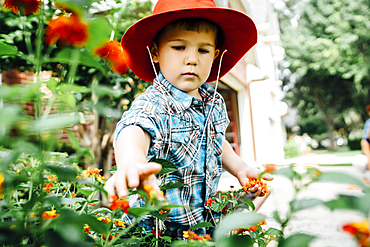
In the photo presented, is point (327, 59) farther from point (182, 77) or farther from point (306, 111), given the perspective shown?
point (182, 77)

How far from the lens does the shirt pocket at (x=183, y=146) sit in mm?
1133

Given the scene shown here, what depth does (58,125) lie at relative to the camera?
50 cm

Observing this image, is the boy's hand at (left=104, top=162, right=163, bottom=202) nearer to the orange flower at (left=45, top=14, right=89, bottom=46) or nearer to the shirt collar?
the orange flower at (left=45, top=14, right=89, bottom=46)

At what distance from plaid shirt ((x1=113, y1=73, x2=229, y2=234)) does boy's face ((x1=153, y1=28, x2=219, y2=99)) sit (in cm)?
5

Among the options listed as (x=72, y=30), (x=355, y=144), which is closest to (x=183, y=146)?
(x=72, y=30)

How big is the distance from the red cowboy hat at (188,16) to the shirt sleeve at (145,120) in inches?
14.0

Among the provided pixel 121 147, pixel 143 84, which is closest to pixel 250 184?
pixel 121 147

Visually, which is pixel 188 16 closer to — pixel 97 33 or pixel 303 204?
pixel 97 33

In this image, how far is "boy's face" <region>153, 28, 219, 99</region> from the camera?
1.19m

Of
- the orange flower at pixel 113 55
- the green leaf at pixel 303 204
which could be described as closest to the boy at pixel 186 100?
the orange flower at pixel 113 55

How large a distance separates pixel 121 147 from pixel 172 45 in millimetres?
583

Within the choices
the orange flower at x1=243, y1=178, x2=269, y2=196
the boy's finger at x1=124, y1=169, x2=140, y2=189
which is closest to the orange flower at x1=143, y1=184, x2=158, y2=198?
the boy's finger at x1=124, y1=169, x2=140, y2=189

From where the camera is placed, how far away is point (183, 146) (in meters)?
1.15

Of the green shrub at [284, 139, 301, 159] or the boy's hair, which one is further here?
the green shrub at [284, 139, 301, 159]
